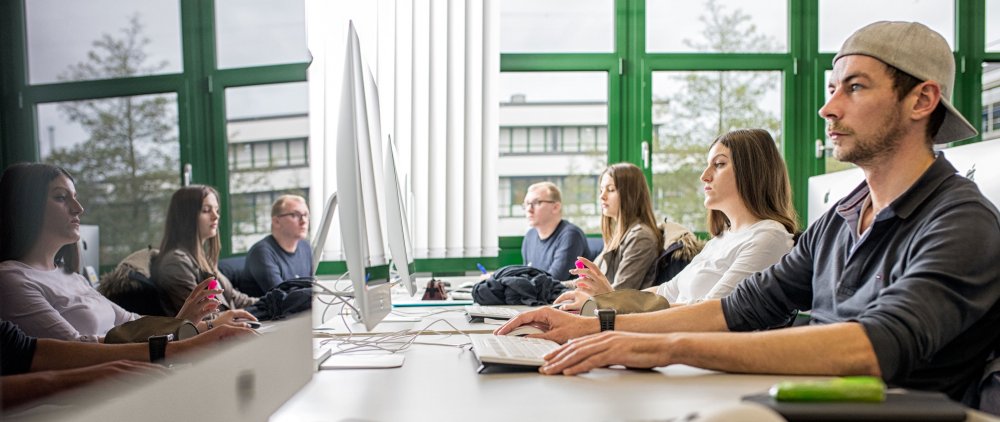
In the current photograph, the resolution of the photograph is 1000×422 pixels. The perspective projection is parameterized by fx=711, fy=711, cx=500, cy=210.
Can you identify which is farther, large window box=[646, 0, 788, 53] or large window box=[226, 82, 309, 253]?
large window box=[646, 0, 788, 53]

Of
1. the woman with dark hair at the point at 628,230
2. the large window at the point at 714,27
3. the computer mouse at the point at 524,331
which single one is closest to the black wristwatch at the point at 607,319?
the computer mouse at the point at 524,331

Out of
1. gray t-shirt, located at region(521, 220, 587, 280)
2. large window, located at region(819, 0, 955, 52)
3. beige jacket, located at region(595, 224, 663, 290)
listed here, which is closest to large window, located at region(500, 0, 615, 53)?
gray t-shirt, located at region(521, 220, 587, 280)

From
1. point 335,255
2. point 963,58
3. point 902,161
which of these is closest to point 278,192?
point 902,161

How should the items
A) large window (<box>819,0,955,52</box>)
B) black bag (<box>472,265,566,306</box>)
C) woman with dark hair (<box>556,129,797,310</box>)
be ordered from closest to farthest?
woman with dark hair (<box>556,129,797,310</box>) < black bag (<box>472,265,566,306</box>) < large window (<box>819,0,955,52</box>)

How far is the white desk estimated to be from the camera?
912 millimetres

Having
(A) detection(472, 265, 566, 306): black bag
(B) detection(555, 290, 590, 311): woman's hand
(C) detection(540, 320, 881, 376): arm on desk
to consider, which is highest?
(C) detection(540, 320, 881, 376): arm on desk

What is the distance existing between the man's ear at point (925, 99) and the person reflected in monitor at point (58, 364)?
1449 millimetres

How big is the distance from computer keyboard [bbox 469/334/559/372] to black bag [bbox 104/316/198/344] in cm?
65

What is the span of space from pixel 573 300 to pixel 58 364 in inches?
77.5

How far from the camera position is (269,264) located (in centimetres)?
80

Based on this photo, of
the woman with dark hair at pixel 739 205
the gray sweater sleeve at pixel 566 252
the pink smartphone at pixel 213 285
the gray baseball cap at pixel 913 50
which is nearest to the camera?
the pink smartphone at pixel 213 285

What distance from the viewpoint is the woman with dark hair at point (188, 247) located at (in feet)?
1.88

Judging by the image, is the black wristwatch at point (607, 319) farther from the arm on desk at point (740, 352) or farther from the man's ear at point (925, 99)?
the man's ear at point (925, 99)

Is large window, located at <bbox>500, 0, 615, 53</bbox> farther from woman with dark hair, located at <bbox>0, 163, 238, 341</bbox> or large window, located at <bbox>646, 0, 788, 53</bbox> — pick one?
woman with dark hair, located at <bbox>0, 163, 238, 341</bbox>
